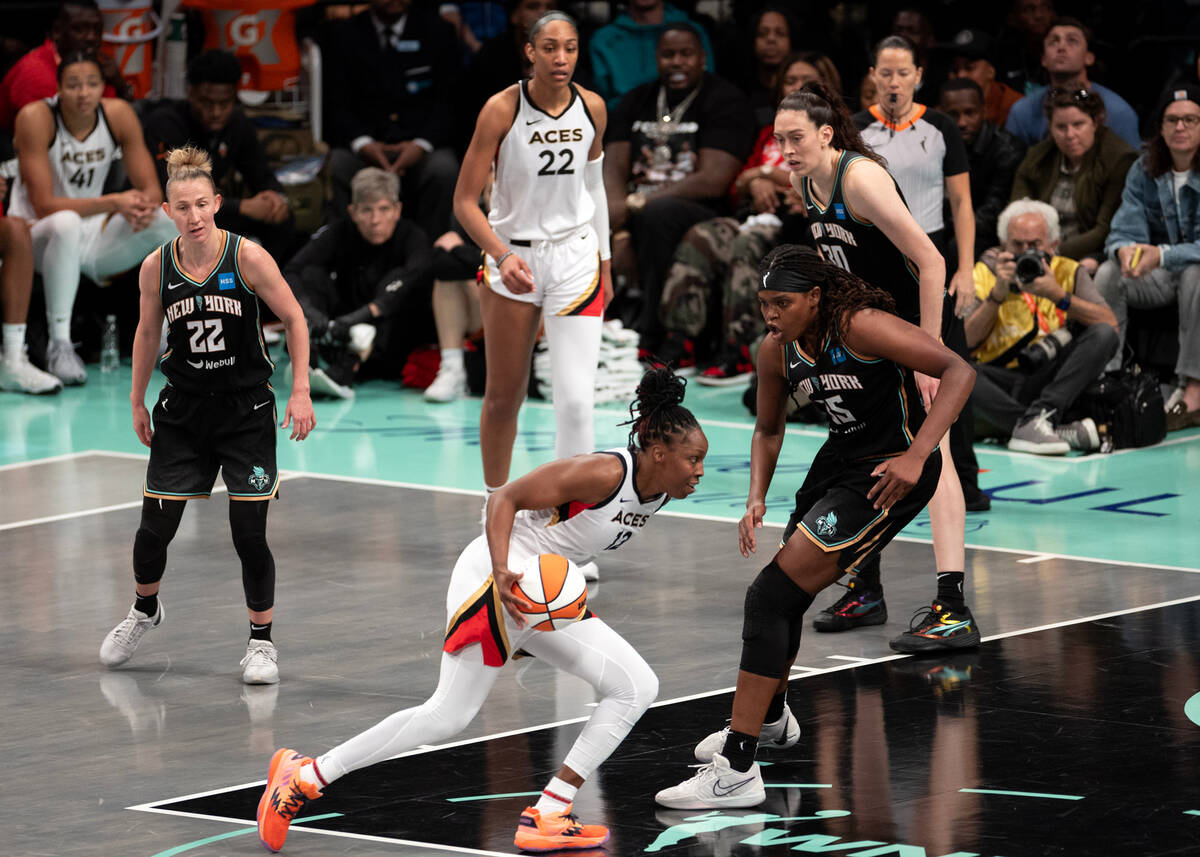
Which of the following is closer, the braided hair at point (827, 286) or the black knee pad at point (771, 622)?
the black knee pad at point (771, 622)

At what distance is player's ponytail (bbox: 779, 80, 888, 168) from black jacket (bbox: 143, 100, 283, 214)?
689 cm

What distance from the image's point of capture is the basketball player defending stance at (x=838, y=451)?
198 inches

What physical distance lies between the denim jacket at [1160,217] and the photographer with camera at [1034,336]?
552 millimetres

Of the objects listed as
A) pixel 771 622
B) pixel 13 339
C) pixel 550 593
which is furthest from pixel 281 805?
pixel 13 339

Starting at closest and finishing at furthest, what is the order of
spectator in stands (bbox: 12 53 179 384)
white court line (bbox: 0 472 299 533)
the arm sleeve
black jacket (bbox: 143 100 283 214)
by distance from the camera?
1. the arm sleeve
2. white court line (bbox: 0 472 299 533)
3. spectator in stands (bbox: 12 53 179 384)
4. black jacket (bbox: 143 100 283 214)

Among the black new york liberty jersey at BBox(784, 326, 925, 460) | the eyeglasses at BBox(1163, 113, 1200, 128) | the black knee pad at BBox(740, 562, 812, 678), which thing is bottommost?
the black knee pad at BBox(740, 562, 812, 678)

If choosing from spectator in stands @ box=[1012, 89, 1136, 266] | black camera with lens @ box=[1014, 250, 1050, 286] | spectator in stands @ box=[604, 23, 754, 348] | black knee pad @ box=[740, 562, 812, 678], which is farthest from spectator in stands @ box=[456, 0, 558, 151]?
black knee pad @ box=[740, 562, 812, 678]

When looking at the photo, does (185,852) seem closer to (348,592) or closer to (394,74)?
(348,592)

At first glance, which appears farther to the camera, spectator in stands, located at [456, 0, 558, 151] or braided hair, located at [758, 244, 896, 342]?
spectator in stands, located at [456, 0, 558, 151]

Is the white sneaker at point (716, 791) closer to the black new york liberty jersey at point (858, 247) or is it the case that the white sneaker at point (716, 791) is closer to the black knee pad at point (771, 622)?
the black knee pad at point (771, 622)

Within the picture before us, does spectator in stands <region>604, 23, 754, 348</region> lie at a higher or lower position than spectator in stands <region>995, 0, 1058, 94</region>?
lower

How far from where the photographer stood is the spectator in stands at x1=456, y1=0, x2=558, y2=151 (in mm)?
12898

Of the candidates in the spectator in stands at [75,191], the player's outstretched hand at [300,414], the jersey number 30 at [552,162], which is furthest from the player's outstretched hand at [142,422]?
the spectator in stands at [75,191]

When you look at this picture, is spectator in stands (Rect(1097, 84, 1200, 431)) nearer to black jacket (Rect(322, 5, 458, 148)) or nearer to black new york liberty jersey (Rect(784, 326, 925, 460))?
black jacket (Rect(322, 5, 458, 148))
